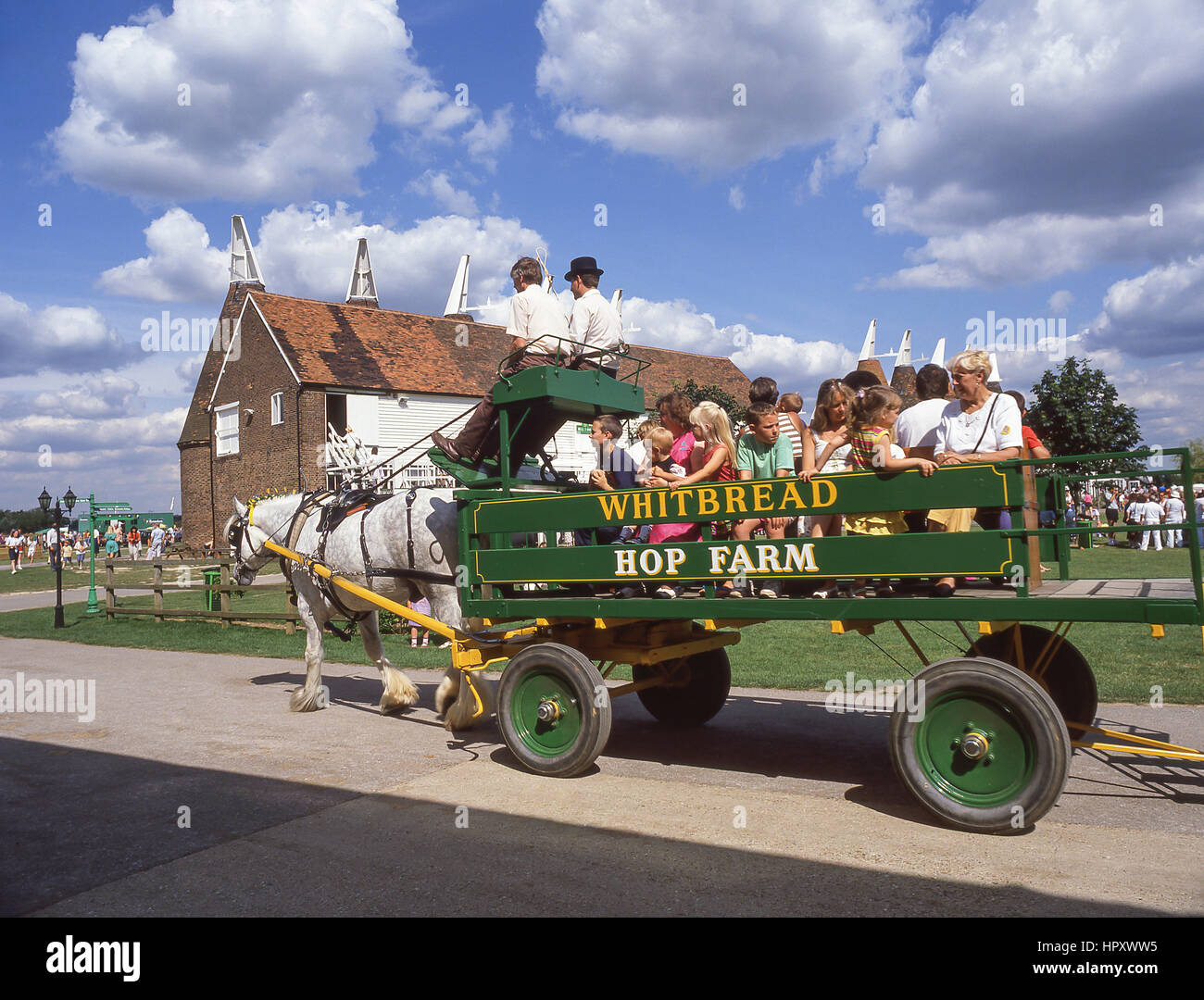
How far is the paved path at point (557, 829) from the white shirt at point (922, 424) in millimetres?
2202

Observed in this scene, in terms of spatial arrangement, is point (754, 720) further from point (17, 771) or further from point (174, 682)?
point (174, 682)

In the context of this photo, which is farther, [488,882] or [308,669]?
[308,669]

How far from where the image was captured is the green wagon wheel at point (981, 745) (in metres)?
4.23

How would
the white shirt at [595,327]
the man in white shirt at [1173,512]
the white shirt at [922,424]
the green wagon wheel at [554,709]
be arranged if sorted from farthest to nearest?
1. the man in white shirt at [1173,512]
2. the white shirt at [595,327]
3. the white shirt at [922,424]
4. the green wagon wheel at [554,709]

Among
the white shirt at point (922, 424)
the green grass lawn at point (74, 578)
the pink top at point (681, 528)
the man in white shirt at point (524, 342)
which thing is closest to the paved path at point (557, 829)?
the pink top at point (681, 528)

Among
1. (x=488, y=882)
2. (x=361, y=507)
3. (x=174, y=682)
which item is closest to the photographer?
(x=488, y=882)

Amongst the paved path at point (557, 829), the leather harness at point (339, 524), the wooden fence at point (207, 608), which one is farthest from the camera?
the wooden fence at point (207, 608)

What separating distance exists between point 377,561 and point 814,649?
20.6ft

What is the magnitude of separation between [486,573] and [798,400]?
270 cm

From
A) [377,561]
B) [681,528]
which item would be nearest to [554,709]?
[681,528]

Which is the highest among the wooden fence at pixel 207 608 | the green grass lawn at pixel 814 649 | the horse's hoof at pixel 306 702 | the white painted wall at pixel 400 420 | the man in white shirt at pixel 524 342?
the white painted wall at pixel 400 420

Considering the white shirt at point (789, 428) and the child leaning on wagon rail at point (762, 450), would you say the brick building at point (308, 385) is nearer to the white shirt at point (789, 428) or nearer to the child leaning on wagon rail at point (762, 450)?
the white shirt at point (789, 428)

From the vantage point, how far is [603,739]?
5531mm

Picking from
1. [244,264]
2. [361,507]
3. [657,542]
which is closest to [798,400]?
[657,542]
